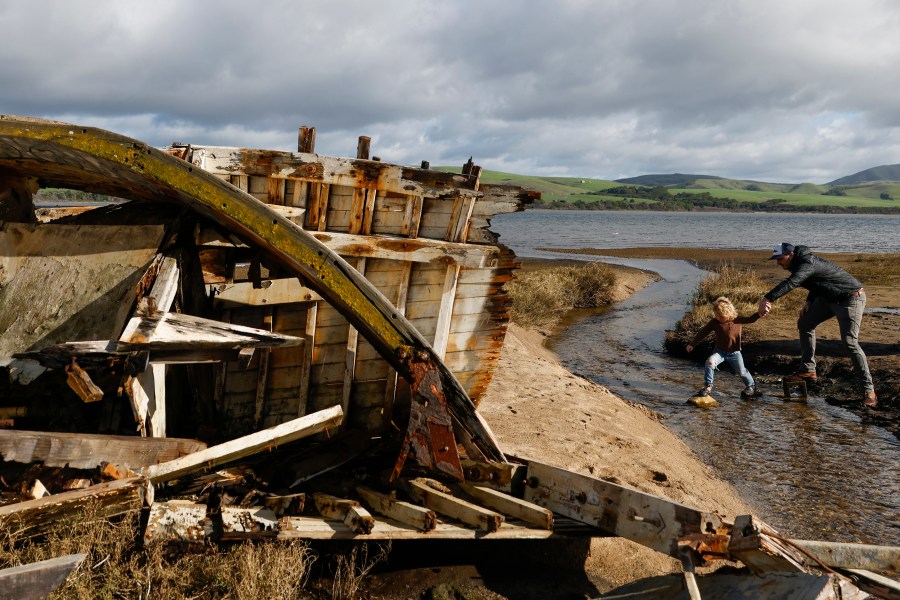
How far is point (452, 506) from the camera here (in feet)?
16.7

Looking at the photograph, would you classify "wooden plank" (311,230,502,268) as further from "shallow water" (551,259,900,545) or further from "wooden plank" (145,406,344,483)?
"shallow water" (551,259,900,545)

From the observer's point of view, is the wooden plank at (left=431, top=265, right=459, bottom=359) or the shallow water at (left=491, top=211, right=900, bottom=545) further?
the shallow water at (left=491, top=211, right=900, bottom=545)

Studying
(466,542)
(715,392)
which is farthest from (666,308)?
(466,542)

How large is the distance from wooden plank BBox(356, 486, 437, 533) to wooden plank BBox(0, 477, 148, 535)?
1.61m

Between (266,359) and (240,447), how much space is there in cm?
130

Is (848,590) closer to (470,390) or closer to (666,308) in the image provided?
(470,390)

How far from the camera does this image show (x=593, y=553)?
5438 millimetres

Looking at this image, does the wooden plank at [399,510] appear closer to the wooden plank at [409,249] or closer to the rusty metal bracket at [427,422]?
the rusty metal bracket at [427,422]

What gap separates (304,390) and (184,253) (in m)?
1.57

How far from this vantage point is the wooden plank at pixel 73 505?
13.6 ft

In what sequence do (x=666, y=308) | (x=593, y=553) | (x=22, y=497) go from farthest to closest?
(x=666, y=308), (x=593, y=553), (x=22, y=497)

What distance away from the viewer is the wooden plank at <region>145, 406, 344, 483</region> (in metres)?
4.63

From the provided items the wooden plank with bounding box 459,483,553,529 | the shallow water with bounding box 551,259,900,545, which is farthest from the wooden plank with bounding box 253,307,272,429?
the shallow water with bounding box 551,259,900,545

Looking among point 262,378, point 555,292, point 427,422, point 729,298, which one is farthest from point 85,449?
point 729,298
